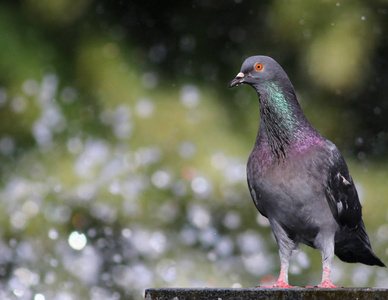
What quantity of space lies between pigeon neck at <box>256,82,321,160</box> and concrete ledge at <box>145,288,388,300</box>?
36.7 inches

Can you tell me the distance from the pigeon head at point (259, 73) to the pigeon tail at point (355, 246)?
1016mm

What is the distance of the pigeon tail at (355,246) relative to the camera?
4.23 metres

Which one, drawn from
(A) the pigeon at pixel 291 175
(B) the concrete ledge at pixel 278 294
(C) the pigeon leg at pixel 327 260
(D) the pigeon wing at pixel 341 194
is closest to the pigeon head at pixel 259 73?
(A) the pigeon at pixel 291 175

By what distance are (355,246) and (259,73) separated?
130cm

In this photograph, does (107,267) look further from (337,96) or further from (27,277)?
(337,96)

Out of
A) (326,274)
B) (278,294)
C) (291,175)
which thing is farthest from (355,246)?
(278,294)

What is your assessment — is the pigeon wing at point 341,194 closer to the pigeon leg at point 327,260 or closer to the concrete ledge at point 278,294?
the pigeon leg at point 327,260

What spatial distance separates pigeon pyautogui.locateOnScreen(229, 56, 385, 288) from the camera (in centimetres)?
388

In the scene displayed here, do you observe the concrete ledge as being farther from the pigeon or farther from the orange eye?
the orange eye

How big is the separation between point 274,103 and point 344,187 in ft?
2.24

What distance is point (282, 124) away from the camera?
157 inches

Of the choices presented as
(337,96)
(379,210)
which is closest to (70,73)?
(337,96)

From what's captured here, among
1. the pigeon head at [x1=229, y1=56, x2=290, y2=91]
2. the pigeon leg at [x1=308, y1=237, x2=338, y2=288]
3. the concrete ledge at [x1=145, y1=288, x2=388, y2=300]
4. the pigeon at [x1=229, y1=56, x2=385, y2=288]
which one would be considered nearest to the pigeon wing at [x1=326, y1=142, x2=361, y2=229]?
the pigeon at [x1=229, y1=56, x2=385, y2=288]

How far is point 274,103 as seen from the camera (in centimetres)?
400
